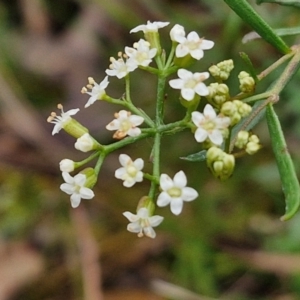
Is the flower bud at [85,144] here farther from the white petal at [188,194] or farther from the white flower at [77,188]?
the white petal at [188,194]

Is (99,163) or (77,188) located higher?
(99,163)

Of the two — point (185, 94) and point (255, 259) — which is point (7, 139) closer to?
point (255, 259)

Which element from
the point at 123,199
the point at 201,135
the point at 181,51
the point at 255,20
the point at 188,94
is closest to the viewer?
the point at 201,135

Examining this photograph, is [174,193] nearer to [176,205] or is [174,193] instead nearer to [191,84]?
[176,205]

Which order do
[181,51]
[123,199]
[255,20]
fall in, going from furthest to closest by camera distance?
[123,199] → [255,20] → [181,51]

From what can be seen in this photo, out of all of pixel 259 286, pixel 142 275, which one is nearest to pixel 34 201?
pixel 142 275

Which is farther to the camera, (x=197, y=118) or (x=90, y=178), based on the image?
(x=90, y=178)

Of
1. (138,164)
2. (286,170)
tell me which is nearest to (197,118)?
(138,164)
